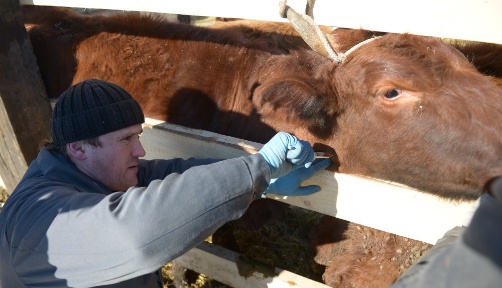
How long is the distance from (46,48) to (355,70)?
2.34 m

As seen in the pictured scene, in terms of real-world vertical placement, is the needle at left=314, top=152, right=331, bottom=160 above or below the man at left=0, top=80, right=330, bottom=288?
below

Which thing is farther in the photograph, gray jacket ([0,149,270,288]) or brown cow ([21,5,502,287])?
brown cow ([21,5,502,287])

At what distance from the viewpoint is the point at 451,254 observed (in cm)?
80

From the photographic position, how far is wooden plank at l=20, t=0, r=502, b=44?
63.4 inches

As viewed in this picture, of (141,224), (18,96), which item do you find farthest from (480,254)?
(18,96)

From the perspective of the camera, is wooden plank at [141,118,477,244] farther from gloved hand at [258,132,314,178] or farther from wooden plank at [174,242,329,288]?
wooden plank at [174,242,329,288]

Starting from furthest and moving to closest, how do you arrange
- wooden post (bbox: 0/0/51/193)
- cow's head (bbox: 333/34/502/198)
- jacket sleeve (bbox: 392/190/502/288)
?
wooden post (bbox: 0/0/51/193) → cow's head (bbox: 333/34/502/198) → jacket sleeve (bbox: 392/190/502/288)

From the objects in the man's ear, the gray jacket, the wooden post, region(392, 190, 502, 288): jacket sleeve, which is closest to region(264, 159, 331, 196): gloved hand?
the gray jacket

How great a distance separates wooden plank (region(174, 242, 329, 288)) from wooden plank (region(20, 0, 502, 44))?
5.22 feet

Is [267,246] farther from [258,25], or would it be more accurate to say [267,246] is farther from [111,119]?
Result: [111,119]


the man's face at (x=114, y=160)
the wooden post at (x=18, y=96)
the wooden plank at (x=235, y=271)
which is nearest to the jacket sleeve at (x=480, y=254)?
the man's face at (x=114, y=160)

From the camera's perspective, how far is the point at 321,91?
263 cm

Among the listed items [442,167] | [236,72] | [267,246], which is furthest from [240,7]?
[267,246]

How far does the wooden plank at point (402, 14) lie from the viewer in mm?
1609
